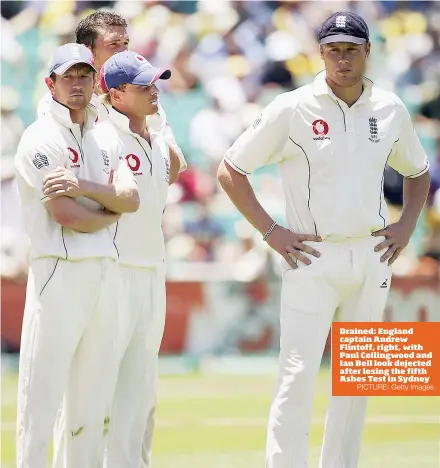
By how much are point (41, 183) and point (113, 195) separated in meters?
0.28

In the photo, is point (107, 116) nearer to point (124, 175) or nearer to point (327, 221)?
point (124, 175)

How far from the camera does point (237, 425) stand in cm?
781

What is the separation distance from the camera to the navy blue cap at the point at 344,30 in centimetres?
485

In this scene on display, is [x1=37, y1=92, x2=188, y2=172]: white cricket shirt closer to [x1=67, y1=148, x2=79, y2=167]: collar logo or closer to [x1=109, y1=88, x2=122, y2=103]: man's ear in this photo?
[x1=109, y1=88, x2=122, y2=103]: man's ear

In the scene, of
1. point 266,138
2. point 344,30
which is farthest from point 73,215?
point 344,30

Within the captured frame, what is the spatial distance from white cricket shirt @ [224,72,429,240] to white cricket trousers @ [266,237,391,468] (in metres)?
0.11

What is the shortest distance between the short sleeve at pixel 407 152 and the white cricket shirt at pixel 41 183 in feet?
4.80

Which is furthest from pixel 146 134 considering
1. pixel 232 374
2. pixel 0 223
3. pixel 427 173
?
pixel 0 223

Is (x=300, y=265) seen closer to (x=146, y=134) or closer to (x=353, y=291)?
(x=353, y=291)

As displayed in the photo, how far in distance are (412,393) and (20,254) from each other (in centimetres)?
613

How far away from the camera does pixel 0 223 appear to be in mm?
11258

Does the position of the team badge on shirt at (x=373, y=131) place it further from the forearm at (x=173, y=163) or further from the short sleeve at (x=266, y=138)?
the forearm at (x=173, y=163)

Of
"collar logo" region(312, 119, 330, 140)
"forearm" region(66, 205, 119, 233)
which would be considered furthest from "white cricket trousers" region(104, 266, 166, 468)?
"collar logo" region(312, 119, 330, 140)

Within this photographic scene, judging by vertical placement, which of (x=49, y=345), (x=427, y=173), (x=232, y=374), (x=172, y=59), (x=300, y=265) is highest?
(x=172, y=59)
